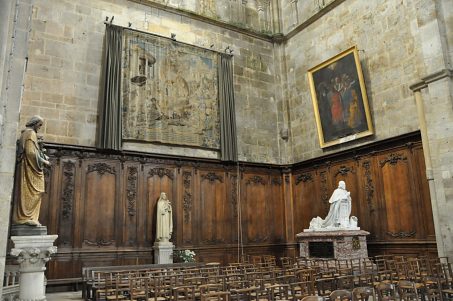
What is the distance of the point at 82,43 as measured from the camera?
13477mm

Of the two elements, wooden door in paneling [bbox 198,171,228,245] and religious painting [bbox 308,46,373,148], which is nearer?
religious painting [bbox 308,46,373,148]

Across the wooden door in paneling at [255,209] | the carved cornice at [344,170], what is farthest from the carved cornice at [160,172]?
the carved cornice at [344,170]

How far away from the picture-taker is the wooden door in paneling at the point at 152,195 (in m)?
13.1

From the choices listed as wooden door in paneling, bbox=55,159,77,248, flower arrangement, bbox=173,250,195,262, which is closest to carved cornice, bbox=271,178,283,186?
flower arrangement, bbox=173,250,195,262

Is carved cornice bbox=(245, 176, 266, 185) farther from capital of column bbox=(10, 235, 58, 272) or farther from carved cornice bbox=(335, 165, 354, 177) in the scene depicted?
capital of column bbox=(10, 235, 58, 272)

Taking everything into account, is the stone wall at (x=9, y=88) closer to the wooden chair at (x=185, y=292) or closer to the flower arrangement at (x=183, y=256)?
the wooden chair at (x=185, y=292)

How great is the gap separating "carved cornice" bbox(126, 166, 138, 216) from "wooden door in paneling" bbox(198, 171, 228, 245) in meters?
2.35

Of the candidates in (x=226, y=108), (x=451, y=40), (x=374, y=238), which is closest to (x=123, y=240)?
(x=226, y=108)

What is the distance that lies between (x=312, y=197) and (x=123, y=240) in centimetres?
692

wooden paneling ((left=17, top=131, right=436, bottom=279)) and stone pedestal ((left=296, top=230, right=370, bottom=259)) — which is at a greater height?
wooden paneling ((left=17, top=131, right=436, bottom=279))

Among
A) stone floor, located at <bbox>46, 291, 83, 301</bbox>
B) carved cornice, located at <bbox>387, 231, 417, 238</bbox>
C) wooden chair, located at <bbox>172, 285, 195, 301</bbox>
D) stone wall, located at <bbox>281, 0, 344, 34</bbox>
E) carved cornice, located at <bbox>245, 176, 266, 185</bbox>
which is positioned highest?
stone wall, located at <bbox>281, 0, 344, 34</bbox>

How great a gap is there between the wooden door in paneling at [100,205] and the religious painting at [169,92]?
1.34 metres

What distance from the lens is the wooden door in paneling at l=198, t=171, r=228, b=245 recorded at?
1416 cm

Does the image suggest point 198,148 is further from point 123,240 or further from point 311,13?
point 311,13
